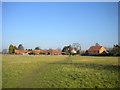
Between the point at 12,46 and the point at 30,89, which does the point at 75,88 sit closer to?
the point at 30,89

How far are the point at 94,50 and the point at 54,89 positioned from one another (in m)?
96.4

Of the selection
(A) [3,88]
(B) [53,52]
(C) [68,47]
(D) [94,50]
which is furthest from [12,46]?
(A) [3,88]

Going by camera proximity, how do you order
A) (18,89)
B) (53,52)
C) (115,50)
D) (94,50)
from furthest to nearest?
(53,52), (94,50), (115,50), (18,89)

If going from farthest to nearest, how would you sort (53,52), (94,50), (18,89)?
(53,52) < (94,50) < (18,89)

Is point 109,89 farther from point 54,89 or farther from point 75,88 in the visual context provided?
point 54,89

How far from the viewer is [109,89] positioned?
6.81 meters

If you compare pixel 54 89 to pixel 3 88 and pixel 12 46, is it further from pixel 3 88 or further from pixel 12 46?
pixel 12 46

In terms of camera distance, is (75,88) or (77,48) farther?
(77,48)

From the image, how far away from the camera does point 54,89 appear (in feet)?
21.9

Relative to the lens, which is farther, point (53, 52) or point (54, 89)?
point (53, 52)

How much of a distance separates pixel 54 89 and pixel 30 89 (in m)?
1.20

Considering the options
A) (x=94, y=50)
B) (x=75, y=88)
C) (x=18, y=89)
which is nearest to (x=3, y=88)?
(x=18, y=89)

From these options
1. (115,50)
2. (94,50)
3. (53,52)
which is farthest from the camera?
(53,52)

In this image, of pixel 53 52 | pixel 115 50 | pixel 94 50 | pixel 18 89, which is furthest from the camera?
pixel 53 52
